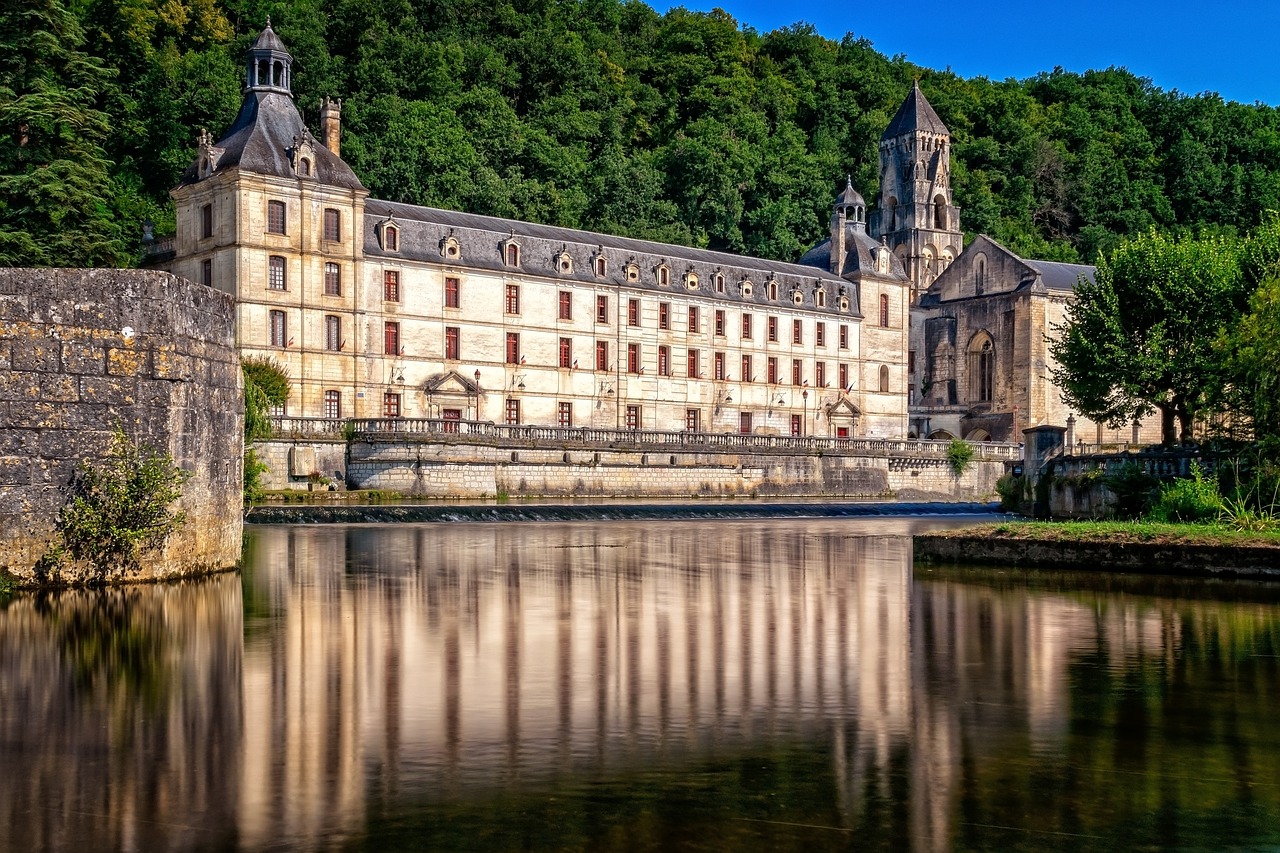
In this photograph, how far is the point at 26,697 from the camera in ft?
38.4

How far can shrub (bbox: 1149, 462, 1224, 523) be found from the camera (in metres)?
28.0

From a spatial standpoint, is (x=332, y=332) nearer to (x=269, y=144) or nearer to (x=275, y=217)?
(x=275, y=217)

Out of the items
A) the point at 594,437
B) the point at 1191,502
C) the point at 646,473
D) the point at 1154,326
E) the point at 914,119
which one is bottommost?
the point at 1191,502

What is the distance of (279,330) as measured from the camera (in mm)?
61969

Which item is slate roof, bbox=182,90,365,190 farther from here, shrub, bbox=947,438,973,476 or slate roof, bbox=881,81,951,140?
slate roof, bbox=881,81,951,140

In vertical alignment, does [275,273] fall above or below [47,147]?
below

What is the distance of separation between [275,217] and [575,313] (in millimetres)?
16783

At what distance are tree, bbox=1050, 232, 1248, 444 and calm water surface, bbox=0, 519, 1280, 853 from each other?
2260 centimetres

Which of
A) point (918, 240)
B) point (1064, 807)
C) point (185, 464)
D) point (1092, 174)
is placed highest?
point (1092, 174)

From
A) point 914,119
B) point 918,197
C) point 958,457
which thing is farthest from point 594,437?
point 914,119

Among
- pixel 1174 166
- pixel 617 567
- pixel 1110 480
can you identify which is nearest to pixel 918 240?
pixel 1174 166

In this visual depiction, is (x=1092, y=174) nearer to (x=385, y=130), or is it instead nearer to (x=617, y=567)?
(x=385, y=130)

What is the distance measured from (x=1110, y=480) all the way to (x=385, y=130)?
61146 mm

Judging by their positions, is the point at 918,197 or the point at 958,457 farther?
the point at 918,197
